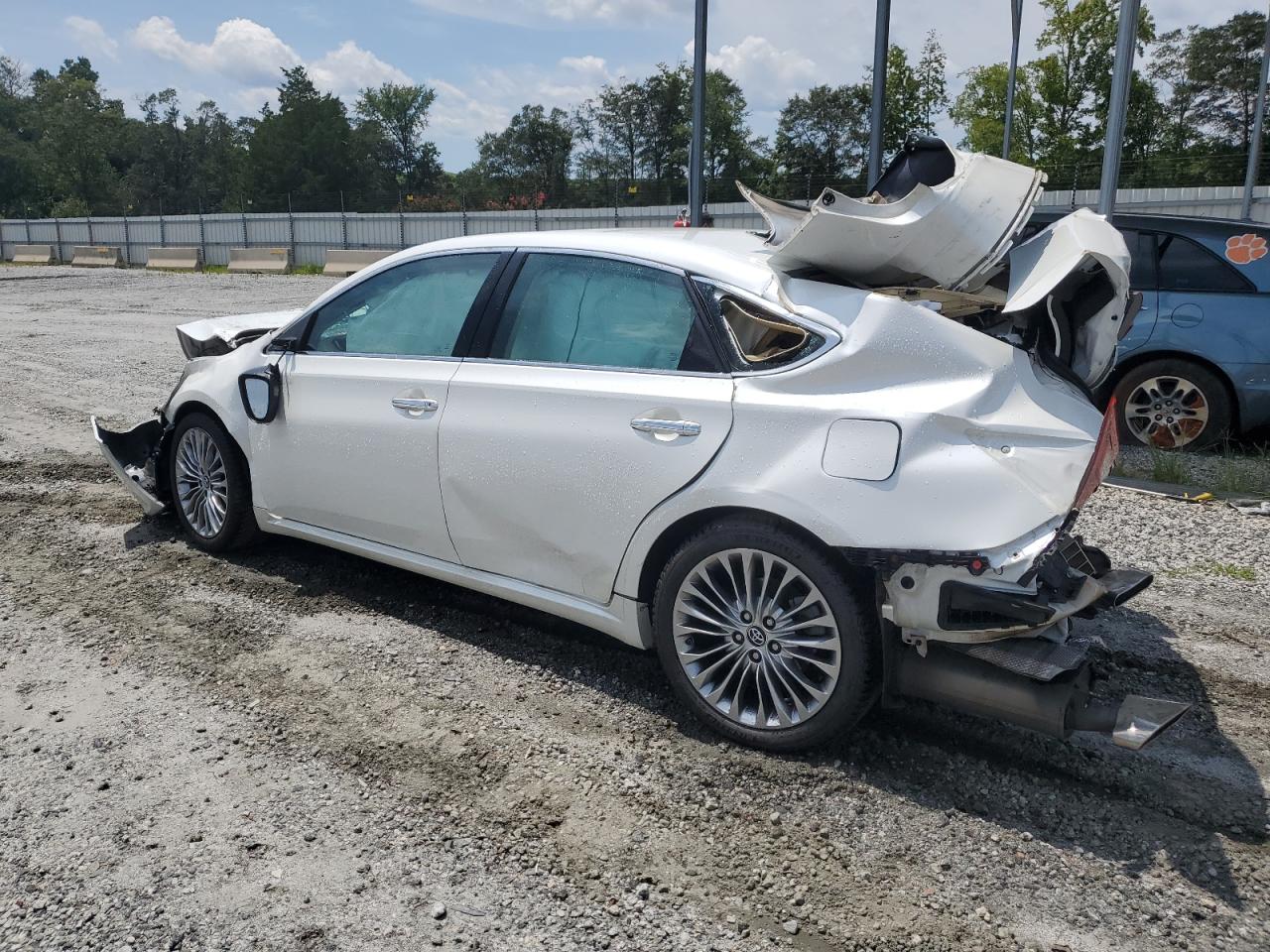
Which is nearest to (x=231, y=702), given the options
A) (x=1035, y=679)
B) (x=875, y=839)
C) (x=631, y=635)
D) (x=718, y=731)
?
(x=631, y=635)

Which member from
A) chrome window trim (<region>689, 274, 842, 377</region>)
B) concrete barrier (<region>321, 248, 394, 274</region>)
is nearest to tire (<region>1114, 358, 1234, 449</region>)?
chrome window trim (<region>689, 274, 842, 377</region>)

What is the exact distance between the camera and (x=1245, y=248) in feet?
25.0

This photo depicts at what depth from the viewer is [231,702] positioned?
13.1 feet

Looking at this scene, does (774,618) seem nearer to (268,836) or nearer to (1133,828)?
(1133,828)

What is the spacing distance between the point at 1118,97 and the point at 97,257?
42500 millimetres

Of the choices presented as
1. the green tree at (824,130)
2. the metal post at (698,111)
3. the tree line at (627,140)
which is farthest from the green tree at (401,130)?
the metal post at (698,111)

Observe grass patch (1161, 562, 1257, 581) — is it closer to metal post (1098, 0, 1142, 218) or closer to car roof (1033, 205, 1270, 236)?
car roof (1033, 205, 1270, 236)

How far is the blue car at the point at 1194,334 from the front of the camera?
762 cm

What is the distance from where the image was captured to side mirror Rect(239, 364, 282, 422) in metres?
5.07

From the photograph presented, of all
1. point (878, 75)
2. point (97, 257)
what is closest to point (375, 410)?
point (878, 75)

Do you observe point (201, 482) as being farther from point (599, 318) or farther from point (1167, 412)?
point (1167, 412)

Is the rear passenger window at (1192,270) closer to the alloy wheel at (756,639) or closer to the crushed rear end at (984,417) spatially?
the crushed rear end at (984,417)

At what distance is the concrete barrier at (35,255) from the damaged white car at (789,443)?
47.2 m

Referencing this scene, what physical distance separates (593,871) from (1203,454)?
6822 millimetres
